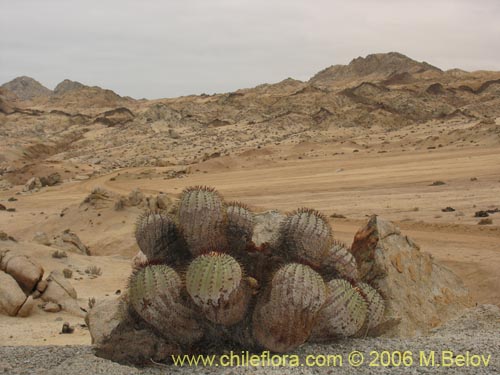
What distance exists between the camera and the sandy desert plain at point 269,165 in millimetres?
15242

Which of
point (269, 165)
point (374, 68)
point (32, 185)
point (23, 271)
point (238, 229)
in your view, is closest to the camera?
point (238, 229)

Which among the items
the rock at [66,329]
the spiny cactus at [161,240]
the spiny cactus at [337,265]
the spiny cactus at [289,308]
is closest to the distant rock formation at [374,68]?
the rock at [66,329]

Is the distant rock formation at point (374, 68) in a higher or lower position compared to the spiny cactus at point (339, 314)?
higher

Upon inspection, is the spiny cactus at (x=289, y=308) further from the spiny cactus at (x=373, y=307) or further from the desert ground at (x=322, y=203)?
the desert ground at (x=322, y=203)

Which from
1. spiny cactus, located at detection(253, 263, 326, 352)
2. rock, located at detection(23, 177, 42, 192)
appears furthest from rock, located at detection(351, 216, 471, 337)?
rock, located at detection(23, 177, 42, 192)

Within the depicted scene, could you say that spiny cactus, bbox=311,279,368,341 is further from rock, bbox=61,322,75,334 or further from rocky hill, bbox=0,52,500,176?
rocky hill, bbox=0,52,500,176

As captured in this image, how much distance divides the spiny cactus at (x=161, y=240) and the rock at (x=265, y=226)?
0.96 m

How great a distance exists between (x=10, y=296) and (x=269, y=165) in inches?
1329

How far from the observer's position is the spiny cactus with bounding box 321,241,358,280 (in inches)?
224

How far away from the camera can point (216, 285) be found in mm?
4617

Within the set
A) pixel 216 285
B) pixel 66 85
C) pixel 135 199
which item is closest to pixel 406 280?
pixel 216 285

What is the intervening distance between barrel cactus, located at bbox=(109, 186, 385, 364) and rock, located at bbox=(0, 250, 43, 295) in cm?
728

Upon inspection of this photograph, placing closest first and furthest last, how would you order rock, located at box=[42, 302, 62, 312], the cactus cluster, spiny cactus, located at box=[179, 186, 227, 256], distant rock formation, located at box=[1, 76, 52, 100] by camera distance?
the cactus cluster, spiny cactus, located at box=[179, 186, 227, 256], rock, located at box=[42, 302, 62, 312], distant rock formation, located at box=[1, 76, 52, 100]

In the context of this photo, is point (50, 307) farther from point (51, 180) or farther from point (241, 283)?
point (51, 180)
